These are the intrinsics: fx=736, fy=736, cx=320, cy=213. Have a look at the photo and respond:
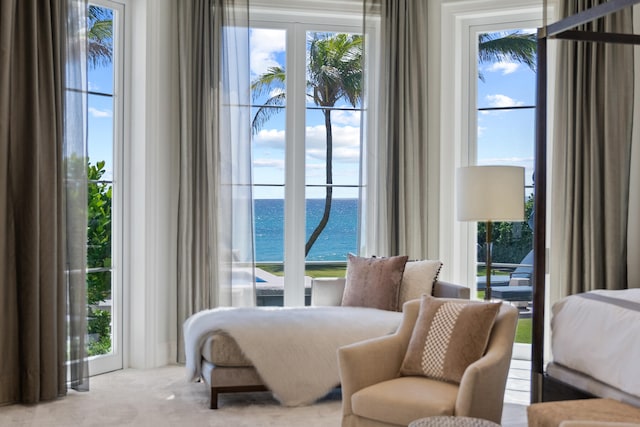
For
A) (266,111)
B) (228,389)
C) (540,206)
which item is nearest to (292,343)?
(228,389)

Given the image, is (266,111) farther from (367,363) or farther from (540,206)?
(367,363)

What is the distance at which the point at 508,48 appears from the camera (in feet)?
19.4

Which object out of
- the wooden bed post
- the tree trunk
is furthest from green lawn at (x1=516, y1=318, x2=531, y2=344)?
the wooden bed post

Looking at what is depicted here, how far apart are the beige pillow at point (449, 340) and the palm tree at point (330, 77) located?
2.52 meters

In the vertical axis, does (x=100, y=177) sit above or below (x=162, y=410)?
above

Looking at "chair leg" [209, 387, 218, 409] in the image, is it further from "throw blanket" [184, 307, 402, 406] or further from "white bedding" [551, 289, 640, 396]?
"white bedding" [551, 289, 640, 396]

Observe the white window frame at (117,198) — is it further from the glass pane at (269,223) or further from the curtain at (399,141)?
the curtain at (399,141)

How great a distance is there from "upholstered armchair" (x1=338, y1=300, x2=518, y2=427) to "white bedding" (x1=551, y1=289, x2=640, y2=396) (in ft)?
1.38

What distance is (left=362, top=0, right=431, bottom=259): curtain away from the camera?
19.2 ft

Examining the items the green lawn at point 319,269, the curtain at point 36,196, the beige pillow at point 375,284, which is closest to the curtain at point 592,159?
the beige pillow at point 375,284

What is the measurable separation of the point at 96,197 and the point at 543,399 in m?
3.33

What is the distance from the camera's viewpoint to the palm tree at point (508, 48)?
5867mm

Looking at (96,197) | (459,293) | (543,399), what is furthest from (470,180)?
(96,197)

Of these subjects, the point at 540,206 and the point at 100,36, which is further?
the point at 100,36
